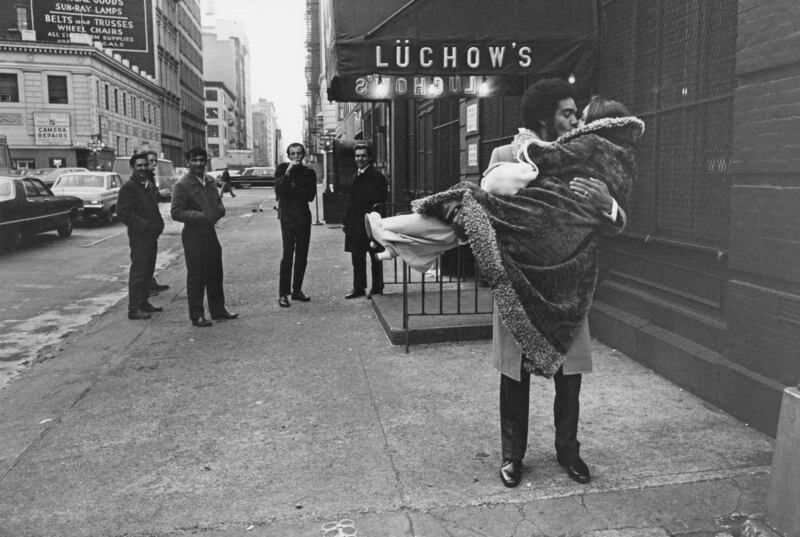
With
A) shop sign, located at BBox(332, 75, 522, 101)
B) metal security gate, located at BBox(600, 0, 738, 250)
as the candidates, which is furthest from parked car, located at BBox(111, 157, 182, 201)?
metal security gate, located at BBox(600, 0, 738, 250)

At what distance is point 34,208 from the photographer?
15633mm

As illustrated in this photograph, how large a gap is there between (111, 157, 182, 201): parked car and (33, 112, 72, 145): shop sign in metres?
15.5

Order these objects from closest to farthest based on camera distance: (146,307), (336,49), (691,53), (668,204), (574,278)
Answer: (574,278) → (691,53) → (668,204) → (336,49) → (146,307)

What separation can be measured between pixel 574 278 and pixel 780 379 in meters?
1.69

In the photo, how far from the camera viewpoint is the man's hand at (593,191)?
3.32 meters

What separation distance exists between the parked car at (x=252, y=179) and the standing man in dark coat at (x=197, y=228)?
50.6m

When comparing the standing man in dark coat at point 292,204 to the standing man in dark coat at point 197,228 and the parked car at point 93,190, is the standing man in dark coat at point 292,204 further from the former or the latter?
the parked car at point 93,190

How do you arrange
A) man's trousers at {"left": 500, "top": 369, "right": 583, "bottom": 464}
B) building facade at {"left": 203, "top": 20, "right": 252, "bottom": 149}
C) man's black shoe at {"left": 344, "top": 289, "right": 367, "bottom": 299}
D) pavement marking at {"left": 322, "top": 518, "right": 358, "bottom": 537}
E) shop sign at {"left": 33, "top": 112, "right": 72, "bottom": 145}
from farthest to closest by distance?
building facade at {"left": 203, "top": 20, "right": 252, "bottom": 149}
shop sign at {"left": 33, "top": 112, "right": 72, "bottom": 145}
man's black shoe at {"left": 344, "top": 289, "right": 367, "bottom": 299}
man's trousers at {"left": 500, "top": 369, "right": 583, "bottom": 464}
pavement marking at {"left": 322, "top": 518, "right": 358, "bottom": 537}

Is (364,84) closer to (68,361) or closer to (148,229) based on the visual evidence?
(148,229)

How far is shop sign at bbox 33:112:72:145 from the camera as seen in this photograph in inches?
1855

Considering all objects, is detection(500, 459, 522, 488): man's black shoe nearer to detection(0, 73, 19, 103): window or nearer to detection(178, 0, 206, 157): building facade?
detection(0, 73, 19, 103): window

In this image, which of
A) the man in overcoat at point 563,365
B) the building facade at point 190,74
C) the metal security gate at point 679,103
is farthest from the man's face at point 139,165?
the building facade at point 190,74

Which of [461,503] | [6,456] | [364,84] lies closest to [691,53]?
[461,503]

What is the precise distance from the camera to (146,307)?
8.34 metres
